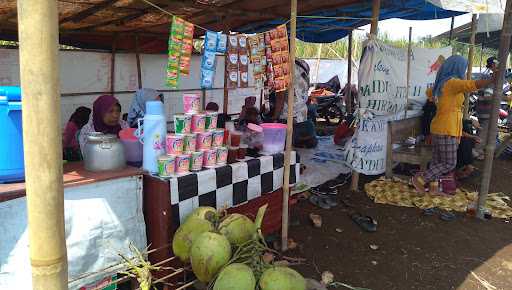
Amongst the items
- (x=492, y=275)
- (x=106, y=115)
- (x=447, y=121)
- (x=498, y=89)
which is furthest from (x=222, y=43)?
(x=447, y=121)

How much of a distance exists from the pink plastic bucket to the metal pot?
4.38 feet

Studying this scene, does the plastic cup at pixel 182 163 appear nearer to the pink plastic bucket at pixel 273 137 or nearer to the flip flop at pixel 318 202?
the pink plastic bucket at pixel 273 137

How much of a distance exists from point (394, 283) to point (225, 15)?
13.5ft

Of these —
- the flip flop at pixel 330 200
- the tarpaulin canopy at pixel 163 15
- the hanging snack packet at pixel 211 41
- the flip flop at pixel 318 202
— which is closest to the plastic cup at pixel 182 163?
the hanging snack packet at pixel 211 41

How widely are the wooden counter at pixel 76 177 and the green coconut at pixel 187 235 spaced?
481 millimetres

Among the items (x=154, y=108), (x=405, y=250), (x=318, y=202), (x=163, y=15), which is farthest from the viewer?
(x=163, y=15)

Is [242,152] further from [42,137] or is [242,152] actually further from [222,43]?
[42,137]

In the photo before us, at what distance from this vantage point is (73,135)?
14.3ft

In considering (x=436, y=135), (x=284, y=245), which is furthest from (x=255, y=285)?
(x=436, y=135)

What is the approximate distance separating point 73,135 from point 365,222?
3.42 metres

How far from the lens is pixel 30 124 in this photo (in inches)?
39.4

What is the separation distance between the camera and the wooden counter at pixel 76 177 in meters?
2.01

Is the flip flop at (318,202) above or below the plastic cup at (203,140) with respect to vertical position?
below

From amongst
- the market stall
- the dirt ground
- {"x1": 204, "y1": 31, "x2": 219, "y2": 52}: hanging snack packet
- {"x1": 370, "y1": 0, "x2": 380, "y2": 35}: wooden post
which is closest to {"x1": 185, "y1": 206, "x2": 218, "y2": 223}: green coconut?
the market stall
